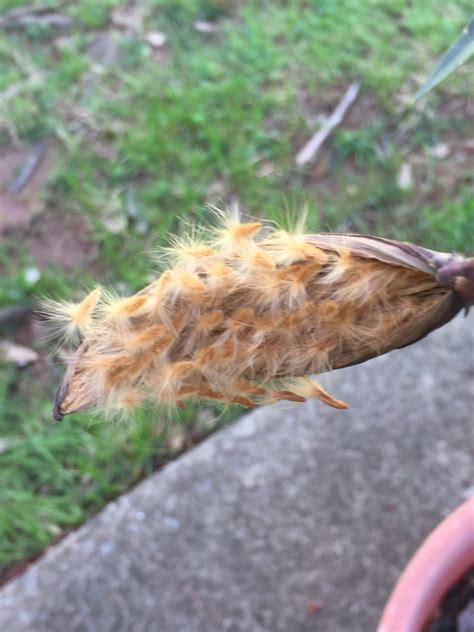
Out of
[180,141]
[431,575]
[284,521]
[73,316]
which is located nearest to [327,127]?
[180,141]

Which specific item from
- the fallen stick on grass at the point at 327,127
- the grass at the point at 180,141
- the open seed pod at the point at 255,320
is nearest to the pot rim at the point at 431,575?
the open seed pod at the point at 255,320

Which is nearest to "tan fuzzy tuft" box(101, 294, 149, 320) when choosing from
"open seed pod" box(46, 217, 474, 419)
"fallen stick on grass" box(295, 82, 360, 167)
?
"open seed pod" box(46, 217, 474, 419)

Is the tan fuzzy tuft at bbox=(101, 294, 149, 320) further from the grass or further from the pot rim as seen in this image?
the grass

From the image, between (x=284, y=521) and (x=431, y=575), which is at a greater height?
(x=431, y=575)

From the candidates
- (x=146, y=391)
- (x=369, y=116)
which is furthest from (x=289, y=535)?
(x=369, y=116)

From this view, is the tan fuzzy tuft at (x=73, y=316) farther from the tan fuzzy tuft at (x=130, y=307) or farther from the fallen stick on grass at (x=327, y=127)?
the fallen stick on grass at (x=327, y=127)

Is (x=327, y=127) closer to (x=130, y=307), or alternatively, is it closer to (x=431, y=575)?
(x=431, y=575)

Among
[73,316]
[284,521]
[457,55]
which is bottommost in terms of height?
[284,521]
